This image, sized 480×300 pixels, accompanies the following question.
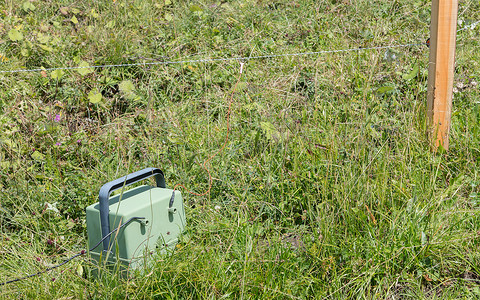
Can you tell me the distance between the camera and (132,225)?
2.30m

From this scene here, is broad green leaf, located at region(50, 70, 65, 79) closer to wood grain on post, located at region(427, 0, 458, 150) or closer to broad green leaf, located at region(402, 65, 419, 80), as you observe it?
broad green leaf, located at region(402, 65, 419, 80)

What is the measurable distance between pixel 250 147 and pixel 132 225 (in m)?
1.39

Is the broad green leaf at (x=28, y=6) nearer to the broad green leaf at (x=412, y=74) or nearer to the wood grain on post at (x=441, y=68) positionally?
the broad green leaf at (x=412, y=74)

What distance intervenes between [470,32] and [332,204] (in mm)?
3252

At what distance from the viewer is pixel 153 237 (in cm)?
242

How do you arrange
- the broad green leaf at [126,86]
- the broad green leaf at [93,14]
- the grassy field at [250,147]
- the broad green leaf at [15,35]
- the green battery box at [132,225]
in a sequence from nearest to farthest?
the green battery box at [132,225] < the grassy field at [250,147] < the broad green leaf at [126,86] < the broad green leaf at [15,35] < the broad green leaf at [93,14]

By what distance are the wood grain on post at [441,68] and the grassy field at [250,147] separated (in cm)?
13

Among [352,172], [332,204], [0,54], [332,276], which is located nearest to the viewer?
[332,276]

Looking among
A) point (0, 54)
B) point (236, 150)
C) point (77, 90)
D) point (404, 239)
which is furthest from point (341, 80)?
point (0, 54)

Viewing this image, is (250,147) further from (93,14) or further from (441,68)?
(93,14)

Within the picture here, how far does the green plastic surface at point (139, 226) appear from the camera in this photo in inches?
90.2

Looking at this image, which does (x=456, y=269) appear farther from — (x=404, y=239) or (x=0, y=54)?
(x=0, y=54)

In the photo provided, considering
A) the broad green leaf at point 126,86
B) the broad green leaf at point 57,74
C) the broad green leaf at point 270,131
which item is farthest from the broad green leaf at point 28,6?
the broad green leaf at point 270,131

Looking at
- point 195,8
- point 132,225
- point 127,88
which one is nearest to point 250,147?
point 127,88
